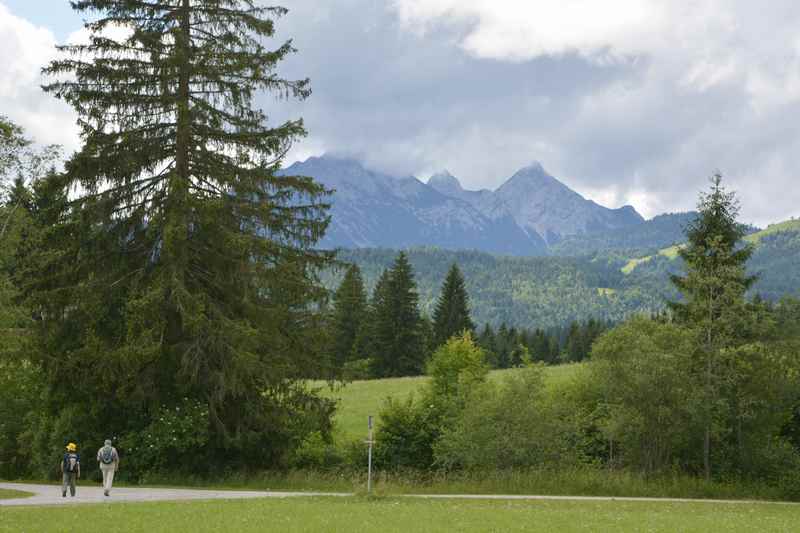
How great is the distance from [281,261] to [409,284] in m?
48.0

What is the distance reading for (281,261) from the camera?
27688 mm

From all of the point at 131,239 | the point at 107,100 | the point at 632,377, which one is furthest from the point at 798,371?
the point at 107,100

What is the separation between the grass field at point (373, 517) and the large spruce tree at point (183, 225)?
23.8 feet

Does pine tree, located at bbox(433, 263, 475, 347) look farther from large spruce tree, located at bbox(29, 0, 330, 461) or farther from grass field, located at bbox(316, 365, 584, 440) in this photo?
large spruce tree, located at bbox(29, 0, 330, 461)

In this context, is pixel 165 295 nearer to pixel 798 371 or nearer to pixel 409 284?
pixel 798 371

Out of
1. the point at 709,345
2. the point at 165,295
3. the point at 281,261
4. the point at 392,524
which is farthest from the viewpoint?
the point at 709,345

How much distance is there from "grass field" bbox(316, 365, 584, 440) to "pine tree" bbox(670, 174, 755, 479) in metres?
10.2

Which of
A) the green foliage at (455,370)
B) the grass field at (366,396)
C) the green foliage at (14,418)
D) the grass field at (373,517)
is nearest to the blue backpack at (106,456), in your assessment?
the grass field at (373,517)

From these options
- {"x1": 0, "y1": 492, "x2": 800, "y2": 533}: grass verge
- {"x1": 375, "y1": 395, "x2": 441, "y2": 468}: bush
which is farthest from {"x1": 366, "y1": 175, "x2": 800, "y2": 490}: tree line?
{"x1": 0, "y1": 492, "x2": 800, "y2": 533}: grass verge

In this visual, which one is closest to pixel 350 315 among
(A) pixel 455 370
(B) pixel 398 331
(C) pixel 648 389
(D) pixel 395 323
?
(D) pixel 395 323

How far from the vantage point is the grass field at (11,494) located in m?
21.2

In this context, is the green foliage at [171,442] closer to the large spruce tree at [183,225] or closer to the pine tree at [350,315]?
the large spruce tree at [183,225]

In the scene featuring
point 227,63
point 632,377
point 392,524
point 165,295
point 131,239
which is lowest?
point 392,524

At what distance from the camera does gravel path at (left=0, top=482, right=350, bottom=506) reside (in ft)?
66.4
